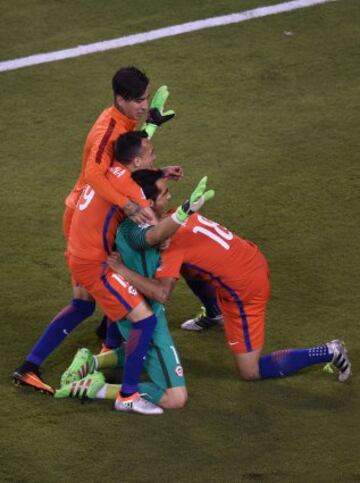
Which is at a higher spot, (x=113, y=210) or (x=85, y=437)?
(x=113, y=210)

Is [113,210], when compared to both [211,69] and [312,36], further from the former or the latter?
[312,36]

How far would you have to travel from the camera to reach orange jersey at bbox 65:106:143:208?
24.3 ft

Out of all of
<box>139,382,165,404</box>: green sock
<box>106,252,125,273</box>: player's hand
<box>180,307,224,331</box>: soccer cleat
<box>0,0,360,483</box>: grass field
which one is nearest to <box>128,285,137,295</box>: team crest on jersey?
<box>106,252,125,273</box>: player's hand

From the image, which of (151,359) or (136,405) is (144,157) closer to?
(151,359)

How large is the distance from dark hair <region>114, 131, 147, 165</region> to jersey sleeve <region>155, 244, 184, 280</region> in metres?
0.58

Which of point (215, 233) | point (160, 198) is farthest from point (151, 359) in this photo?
point (160, 198)

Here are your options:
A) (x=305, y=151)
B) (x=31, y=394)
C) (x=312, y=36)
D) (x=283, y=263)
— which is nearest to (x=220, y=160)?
(x=305, y=151)

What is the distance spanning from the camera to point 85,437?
718cm

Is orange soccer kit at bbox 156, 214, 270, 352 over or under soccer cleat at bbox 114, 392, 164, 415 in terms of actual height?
over

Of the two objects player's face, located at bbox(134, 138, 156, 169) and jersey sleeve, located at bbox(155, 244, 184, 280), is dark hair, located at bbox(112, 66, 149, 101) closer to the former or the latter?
player's face, located at bbox(134, 138, 156, 169)

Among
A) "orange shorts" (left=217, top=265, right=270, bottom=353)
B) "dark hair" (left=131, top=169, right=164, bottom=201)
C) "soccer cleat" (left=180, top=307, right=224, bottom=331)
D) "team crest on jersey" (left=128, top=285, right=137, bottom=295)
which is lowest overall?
"soccer cleat" (left=180, top=307, right=224, bottom=331)

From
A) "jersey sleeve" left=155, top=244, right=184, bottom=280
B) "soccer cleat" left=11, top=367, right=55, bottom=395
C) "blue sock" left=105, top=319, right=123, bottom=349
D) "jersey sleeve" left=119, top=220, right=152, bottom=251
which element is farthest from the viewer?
"blue sock" left=105, top=319, right=123, bottom=349

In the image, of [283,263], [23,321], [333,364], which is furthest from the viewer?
A: [283,263]

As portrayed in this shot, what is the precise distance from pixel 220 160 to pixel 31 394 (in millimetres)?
3249
